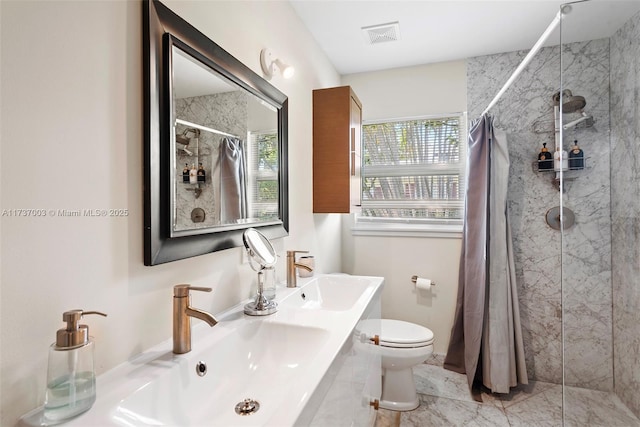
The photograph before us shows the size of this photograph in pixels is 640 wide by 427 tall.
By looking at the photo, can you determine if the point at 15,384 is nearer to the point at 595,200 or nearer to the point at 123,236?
the point at 123,236

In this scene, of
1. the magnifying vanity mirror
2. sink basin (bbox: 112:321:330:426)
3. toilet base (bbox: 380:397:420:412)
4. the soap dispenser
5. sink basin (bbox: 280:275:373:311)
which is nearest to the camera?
the soap dispenser

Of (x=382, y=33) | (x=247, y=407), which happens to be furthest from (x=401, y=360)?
(x=382, y=33)

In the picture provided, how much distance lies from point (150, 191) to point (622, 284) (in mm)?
1816

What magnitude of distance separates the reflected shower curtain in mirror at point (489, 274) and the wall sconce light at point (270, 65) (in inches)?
56.8

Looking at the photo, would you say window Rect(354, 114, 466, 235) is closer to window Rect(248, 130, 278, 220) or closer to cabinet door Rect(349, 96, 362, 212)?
cabinet door Rect(349, 96, 362, 212)

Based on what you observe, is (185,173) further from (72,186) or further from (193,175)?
(72,186)

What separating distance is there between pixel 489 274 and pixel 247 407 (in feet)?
6.51

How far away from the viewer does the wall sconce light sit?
5.12 feet

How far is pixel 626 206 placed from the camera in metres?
1.35

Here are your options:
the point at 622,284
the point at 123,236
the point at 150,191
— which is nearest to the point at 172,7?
the point at 150,191

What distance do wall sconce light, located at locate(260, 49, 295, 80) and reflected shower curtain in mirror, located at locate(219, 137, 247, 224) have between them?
1.43 ft

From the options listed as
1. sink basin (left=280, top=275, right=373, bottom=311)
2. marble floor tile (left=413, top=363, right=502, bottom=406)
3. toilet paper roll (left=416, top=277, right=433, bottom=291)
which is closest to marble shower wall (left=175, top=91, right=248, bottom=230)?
sink basin (left=280, top=275, right=373, bottom=311)

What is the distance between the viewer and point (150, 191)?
2.98 feet

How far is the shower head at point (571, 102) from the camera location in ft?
4.78
